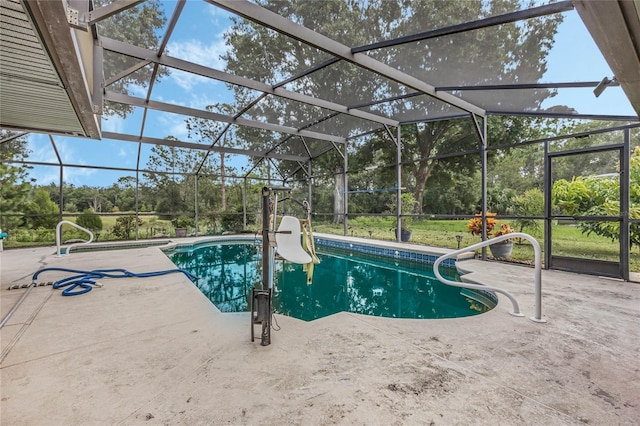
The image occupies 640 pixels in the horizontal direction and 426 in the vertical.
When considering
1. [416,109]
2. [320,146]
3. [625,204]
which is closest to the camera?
[625,204]

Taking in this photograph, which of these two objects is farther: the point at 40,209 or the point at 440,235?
the point at 440,235

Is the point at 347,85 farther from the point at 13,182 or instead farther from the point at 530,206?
the point at 13,182

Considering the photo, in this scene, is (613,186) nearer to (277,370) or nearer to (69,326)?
(277,370)

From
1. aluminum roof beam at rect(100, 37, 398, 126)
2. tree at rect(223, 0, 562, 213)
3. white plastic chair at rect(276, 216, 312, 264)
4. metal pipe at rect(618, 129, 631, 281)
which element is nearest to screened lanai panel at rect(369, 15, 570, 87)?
tree at rect(223, 0, 562, 213)

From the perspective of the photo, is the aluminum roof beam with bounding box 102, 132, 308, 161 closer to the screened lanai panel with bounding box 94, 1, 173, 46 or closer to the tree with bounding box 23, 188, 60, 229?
the tree with bounding box 23, 188, 60, 229

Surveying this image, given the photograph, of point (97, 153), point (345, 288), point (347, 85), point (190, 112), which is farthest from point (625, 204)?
point (97, 153)

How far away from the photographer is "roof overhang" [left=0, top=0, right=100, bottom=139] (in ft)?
5.40

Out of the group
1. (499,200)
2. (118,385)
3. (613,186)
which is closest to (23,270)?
(118,385)

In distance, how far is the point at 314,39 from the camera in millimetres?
3543

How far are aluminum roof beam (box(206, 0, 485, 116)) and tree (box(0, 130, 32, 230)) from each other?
8.35 metres

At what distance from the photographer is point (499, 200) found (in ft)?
28.4

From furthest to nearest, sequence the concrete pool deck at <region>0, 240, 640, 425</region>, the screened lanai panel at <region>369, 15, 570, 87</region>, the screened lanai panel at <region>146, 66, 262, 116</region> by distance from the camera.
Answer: the screened lanai panel at <region>146, 66, 262, 116</region> < the screened lanai panel at <region>369, 15, 570, 87</region> < the concrete pool deck at <region>0, 240, 640, 425</region>

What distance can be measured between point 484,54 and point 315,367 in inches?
164

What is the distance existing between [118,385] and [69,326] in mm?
1329
